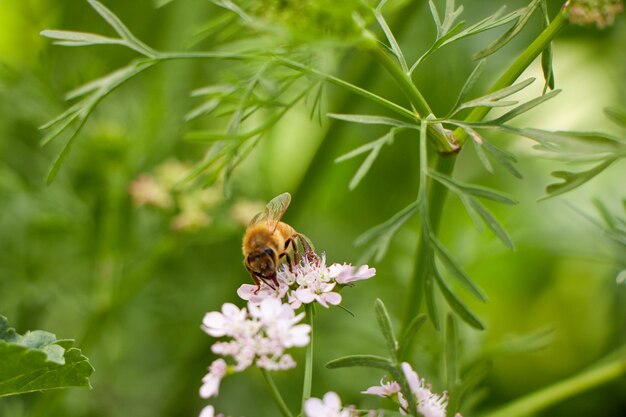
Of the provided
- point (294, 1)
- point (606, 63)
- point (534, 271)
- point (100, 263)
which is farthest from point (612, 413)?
point (294, 1)

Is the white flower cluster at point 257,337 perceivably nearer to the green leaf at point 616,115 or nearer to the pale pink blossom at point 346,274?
the pale pink blossom at point 346,274

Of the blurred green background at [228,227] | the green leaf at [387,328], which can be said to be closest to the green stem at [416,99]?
the green leaf at [387,328]

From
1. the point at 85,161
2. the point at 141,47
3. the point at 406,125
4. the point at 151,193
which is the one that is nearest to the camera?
the point at 406,125

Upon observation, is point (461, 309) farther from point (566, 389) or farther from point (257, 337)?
point (566, 389)

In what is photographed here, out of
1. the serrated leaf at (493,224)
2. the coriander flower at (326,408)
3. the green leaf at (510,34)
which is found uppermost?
the green leaf at (510,34)

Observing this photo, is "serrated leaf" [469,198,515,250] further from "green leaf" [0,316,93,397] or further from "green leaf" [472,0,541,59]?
"green leaf" [0,316,93,397]

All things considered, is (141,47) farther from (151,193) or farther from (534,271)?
(534,271)

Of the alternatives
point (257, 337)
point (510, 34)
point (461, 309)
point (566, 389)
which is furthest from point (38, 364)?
point (566, 389)
